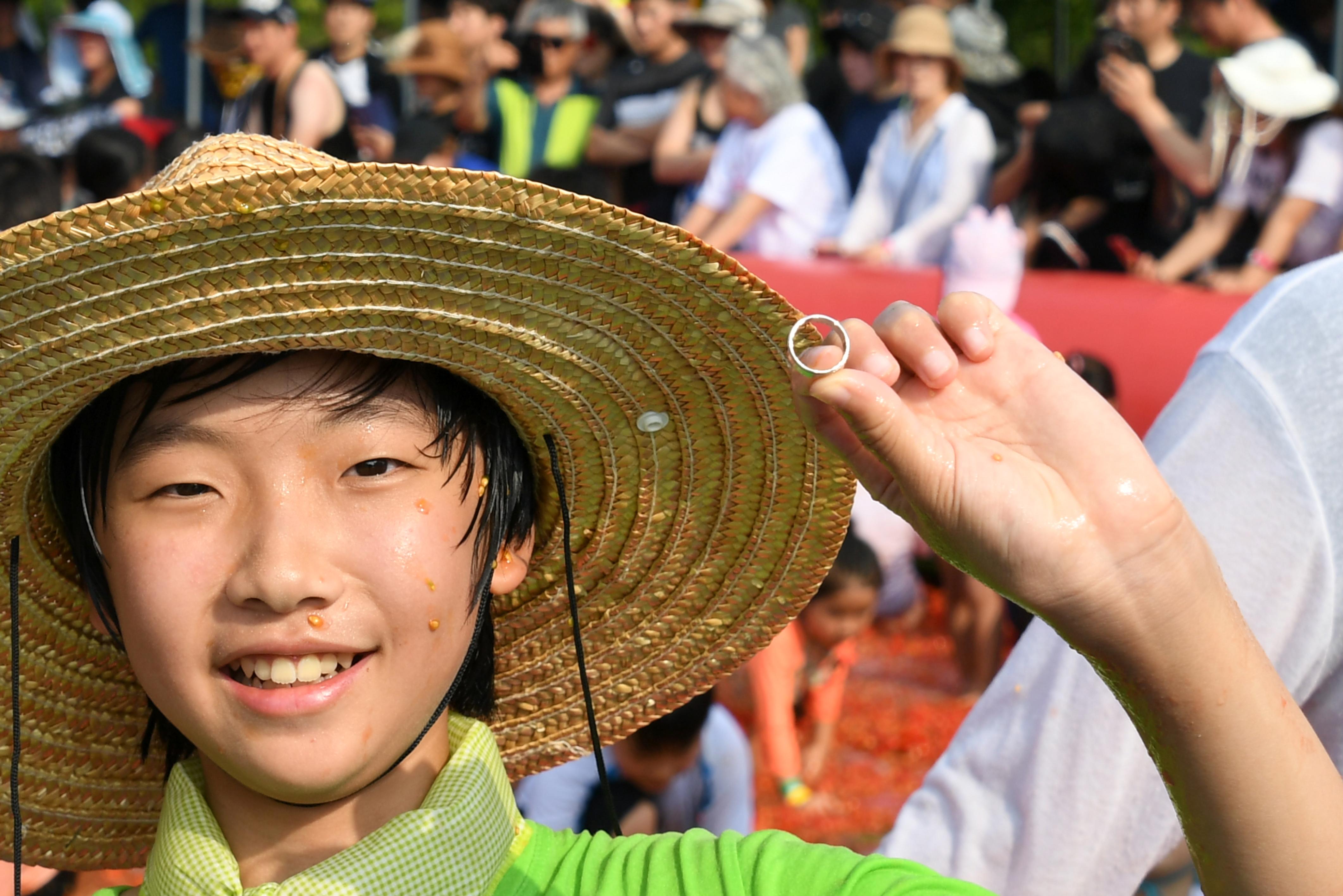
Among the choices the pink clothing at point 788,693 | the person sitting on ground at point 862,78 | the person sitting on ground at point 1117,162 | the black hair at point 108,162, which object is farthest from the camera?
the black hair at point 108,162

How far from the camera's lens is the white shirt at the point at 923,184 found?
6.64m

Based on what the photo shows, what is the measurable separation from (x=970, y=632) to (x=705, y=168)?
2.97 m

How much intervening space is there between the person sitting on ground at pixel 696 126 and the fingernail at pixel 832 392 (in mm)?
6333

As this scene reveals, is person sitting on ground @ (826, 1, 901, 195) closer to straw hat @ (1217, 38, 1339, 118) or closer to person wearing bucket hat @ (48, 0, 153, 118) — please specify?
straw hat @ (1217, 38, 1339, 118)

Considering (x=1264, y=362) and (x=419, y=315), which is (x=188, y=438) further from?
(x=1264, y=362)

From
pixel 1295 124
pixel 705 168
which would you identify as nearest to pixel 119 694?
pixel 1295 124

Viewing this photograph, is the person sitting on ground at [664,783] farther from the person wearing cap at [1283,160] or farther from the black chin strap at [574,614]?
the person wearing cap at [1283,160]

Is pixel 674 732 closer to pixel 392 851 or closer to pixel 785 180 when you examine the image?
pixel 392 851

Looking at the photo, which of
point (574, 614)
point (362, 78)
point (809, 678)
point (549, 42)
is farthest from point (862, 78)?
point (574, 614)

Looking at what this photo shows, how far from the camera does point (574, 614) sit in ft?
6.05

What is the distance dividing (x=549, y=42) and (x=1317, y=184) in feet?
13.7

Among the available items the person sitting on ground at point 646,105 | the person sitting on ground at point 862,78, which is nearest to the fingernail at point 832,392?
the person sitting on ground at point 862,78

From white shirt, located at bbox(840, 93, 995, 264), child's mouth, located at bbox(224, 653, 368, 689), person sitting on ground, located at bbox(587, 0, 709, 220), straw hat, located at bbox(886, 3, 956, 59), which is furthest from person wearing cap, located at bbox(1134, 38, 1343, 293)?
child's mouth, located at bbox(224, 653, 368, 689)

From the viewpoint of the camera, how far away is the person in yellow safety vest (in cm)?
803
